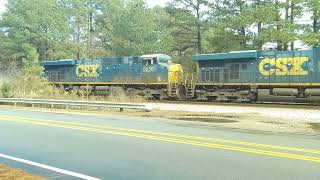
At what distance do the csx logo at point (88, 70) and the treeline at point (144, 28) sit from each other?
3844 millimetres

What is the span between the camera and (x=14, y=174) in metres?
7.34

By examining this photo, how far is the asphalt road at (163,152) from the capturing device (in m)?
7.42

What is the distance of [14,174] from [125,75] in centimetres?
2694

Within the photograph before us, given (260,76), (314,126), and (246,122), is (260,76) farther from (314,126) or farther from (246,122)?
(314,126)

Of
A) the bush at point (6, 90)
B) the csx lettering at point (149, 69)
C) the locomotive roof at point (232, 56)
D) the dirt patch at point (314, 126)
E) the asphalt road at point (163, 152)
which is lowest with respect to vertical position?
the asphalt road at point (163, 152)

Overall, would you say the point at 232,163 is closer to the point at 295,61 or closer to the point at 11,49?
the point at 295,61

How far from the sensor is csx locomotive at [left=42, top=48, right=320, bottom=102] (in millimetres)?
25375

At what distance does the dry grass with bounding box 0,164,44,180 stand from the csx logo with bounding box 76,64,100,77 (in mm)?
29005

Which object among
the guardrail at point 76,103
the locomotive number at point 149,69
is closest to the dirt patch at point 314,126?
the guardrail at point 76,103

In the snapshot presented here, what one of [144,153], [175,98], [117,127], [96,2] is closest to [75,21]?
[96,2]

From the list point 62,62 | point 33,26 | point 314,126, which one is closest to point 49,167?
point 314,126

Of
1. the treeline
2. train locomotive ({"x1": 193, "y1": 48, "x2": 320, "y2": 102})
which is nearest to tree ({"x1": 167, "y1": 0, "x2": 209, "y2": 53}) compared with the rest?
the treeline

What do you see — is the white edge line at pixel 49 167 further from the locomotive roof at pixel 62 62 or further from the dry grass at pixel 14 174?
the locomotive roof at pixel 62 62

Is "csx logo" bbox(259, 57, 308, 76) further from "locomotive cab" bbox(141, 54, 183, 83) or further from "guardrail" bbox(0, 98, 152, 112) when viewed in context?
"guardrail" bbox(0, 98, 152, 112)
